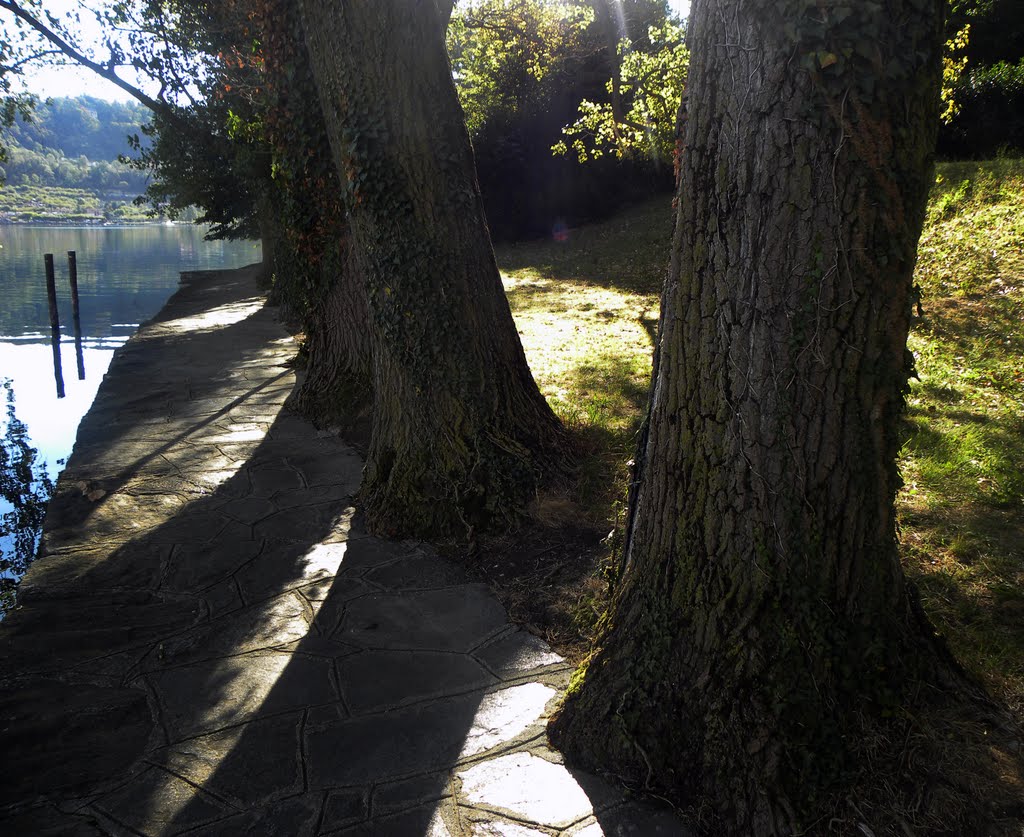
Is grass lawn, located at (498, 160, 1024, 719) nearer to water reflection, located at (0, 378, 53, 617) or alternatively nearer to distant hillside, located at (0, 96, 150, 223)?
water reflection, located at (0, 378, 53, 617)

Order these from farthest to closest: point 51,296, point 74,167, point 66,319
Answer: point 74,167 < point 66,319 < point 51,296

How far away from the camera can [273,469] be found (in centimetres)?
643

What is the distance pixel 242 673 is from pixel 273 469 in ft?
9.89

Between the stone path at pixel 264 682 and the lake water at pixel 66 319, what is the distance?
2559 mm

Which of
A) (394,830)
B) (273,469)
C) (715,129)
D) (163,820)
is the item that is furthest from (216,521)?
(715,129)

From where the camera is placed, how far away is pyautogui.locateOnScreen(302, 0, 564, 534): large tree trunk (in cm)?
479

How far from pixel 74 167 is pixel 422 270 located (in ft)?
462

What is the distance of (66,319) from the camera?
960 inches

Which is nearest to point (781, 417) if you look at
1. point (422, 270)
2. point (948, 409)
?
point (422, 270)

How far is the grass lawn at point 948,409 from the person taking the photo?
3.73 metres

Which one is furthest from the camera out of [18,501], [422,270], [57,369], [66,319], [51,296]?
[66,319]

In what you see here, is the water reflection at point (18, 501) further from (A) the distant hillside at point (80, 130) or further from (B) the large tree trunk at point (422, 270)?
(A) the distant hillside at point (80, 130)

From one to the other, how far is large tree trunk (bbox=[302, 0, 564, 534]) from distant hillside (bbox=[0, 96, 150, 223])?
114m

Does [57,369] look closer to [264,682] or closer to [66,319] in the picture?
[66,319]
